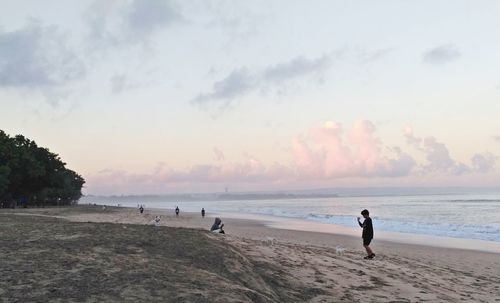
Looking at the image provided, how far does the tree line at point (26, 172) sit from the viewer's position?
5788cm

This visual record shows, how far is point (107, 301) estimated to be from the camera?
6.52 meters

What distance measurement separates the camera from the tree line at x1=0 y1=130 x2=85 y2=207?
190ft

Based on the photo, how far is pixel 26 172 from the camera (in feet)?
207

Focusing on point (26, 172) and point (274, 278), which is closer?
point (274, 278)

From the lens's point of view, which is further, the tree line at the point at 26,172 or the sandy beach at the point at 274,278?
the tree line at the point at 26,172

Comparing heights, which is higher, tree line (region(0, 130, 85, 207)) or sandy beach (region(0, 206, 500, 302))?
tree line (region(0, 130, 85, 207))

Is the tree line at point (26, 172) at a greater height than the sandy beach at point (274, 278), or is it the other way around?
the tree line at point (26, 172)

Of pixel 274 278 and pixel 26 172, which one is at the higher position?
pixel 26 172

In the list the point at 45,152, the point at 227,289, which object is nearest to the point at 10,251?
the point at 227,289

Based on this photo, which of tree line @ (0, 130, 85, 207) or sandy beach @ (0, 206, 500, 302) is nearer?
sandy beach @ (0, 206, 500, 302)

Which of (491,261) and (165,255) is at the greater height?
(165,255)

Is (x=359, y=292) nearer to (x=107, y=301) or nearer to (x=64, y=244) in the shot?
(x=107, y=301)

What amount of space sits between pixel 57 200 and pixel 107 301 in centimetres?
10052

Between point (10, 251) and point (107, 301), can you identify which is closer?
point (107, 301)
